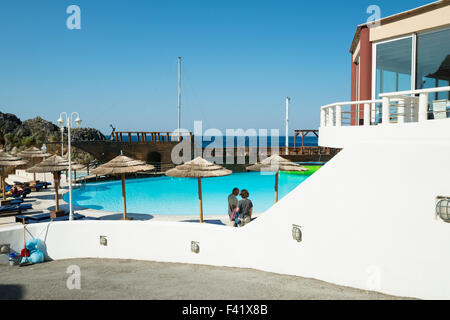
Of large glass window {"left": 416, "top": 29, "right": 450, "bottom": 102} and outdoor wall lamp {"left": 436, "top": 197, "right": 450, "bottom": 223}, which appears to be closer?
outdoor wall lamp {"left": 436, "top": 197, "right": 450, "bottom": 223}

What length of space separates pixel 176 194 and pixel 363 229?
56.0ft

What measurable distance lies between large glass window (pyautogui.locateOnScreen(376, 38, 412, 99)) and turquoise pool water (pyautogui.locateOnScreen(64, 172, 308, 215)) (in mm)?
8833

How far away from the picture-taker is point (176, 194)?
68.7 feet

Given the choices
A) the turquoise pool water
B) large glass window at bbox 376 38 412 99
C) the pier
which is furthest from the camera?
the pier

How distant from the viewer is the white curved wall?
4.23 meters

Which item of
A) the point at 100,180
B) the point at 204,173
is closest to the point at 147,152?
the point at 100,180

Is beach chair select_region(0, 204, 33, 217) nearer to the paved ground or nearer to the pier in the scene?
the paved ground

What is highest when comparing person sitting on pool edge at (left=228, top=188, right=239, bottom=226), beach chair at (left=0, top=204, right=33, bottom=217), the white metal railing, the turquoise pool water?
the white metal railing

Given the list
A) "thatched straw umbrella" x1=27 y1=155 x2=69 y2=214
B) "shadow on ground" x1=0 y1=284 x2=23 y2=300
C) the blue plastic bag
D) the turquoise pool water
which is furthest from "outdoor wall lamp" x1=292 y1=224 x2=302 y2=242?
"thatched straw umbrella" x1=27 y1=155 x2=69 y2=214

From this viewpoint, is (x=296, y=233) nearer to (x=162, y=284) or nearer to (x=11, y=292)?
(x=162, y=284)

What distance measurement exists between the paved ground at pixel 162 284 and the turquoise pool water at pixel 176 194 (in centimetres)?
826

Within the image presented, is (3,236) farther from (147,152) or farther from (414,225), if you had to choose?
(147,152)

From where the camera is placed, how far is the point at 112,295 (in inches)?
213
